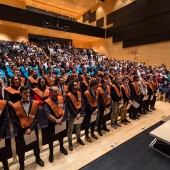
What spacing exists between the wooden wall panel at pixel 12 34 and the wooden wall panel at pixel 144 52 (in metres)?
9.82

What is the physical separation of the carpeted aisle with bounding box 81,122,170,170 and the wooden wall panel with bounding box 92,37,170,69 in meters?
11.5

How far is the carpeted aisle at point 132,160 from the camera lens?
2.06m

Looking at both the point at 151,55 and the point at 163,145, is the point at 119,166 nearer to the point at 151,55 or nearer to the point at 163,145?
the point at 163,145

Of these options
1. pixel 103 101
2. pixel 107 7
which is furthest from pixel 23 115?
pixel 107 7

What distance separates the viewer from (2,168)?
2238 millimetres

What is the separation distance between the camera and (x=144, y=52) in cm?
1378

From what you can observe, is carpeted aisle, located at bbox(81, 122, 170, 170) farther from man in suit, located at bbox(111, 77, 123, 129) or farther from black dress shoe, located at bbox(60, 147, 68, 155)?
man in suit, located at bbox(111, 77, 123, 129)

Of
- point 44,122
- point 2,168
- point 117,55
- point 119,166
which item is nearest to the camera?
point 119,166

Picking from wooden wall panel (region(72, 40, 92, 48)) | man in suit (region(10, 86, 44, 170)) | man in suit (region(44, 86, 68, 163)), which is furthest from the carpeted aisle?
wooden wall panel (region(72, 40, 92, 48))

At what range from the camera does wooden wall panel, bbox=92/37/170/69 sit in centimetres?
1226

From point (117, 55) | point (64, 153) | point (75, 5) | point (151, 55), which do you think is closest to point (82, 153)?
point (64, 153)

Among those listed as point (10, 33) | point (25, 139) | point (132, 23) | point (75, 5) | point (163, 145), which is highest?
point (75, 5)

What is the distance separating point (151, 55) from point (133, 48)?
7.43 feet

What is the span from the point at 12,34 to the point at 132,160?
51.6 ft
